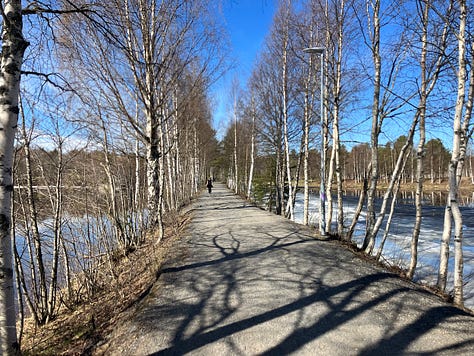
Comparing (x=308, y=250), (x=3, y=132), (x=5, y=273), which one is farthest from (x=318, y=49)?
(x=5, y=273)

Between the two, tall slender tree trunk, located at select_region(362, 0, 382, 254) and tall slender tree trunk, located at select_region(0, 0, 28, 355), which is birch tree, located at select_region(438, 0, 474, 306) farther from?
tall slender tree trunk, located at select_region(0, 0, 28, 355)

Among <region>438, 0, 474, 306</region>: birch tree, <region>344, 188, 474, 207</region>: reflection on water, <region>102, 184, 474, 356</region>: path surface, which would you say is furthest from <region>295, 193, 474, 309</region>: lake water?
<region>344, 188, 474, 207</region>: reflection on water

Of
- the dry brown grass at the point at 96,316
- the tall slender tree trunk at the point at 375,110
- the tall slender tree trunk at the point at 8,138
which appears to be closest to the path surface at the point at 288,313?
the dry brown grass at the point at 96,316

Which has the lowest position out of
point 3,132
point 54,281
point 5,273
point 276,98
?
point 54,281

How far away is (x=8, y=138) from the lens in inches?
108

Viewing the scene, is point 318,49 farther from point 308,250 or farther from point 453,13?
point 308,250

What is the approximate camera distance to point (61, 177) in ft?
20.1

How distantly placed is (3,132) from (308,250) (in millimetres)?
5783

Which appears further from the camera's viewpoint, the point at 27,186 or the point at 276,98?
the point at 276,98

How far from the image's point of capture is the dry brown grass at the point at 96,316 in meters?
3.72

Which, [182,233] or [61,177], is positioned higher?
[61,177]

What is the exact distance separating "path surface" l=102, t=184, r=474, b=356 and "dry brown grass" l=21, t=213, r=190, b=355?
0.39 meters

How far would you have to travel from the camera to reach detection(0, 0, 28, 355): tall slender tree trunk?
2.69 metres

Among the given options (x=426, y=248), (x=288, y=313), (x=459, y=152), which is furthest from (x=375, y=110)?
(x=426, y=248)
